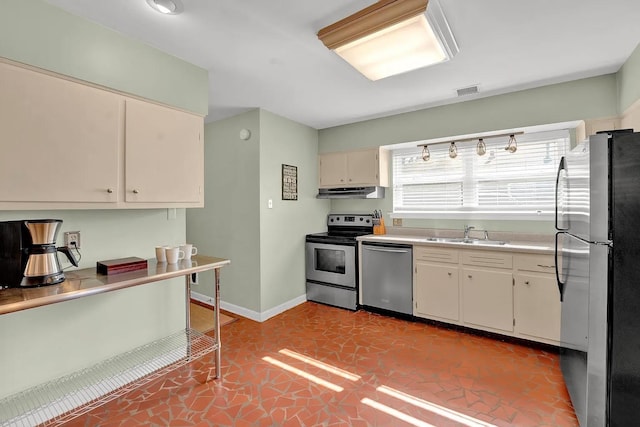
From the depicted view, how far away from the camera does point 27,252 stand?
5.19 ft

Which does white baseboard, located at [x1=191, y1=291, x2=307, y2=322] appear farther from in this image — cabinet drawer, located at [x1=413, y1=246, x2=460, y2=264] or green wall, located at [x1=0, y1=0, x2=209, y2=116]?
green wall, located at [x1=0, y1=0, x2=209, y2=116]

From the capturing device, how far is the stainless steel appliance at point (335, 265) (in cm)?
384

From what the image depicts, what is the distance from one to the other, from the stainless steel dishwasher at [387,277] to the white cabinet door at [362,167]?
900 mm

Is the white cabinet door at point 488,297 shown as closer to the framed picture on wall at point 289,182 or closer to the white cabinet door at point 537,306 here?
the white cabinet door at point 537,306

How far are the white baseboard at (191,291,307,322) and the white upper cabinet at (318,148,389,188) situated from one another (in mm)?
1716

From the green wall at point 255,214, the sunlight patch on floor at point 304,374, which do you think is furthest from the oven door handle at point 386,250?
the sunlight patch on floor at point 304,374

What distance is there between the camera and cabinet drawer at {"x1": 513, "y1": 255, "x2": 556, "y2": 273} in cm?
271

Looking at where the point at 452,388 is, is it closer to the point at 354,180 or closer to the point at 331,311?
the point at 331,311

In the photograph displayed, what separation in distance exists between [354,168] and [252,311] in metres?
2.30

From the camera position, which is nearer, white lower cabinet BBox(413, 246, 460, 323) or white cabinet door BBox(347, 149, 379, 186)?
white lower cabinet BBox(413, 246, 460, 323)

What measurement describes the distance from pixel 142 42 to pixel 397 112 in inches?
111

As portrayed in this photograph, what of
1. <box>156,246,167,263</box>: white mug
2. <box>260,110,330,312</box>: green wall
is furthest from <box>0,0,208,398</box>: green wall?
<box>260,110,330,312</box>: green wall

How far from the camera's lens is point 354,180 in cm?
419

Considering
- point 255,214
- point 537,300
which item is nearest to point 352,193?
point 255,214
